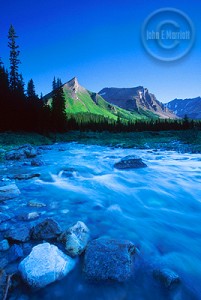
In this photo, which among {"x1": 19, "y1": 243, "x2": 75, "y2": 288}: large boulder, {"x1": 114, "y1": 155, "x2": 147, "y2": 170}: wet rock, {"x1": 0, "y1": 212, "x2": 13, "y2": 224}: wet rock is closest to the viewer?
{"x1": 19, "y1": 243, "x2": 75, "y2": 288}: large boulder

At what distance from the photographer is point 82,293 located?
373cm

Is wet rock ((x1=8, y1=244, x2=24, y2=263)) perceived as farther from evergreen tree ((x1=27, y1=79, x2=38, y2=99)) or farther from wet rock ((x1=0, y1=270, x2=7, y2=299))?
evergreen tree ((x1=27, y1=79, x2=38, y2=99))

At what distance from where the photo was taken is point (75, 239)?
15.4ft

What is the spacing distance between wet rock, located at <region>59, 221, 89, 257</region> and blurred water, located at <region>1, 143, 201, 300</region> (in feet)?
1.13

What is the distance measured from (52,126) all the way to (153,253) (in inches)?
2068

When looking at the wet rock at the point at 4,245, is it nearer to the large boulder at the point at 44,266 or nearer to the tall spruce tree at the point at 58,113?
the large boulder at the point at 44,266

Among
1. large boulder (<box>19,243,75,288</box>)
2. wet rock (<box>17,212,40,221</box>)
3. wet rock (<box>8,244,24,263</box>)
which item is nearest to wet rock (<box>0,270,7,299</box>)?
large boulder (<box>19,243,75,288</box>)

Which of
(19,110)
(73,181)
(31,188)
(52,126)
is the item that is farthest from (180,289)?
(52,126)

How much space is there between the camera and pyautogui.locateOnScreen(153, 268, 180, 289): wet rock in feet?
12.6

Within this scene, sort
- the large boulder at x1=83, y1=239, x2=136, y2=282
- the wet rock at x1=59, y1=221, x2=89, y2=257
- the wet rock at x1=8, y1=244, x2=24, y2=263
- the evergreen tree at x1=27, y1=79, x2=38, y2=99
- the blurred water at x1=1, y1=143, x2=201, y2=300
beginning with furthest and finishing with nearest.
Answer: the evergreen tree at x1=27, y1=79, x2=38, y2=99 < the wet rock at x1=59, y1=221, x2=89, y2=257 < the wet rock at x1=8, y1=244, x2=24, y2=263 < the large boulder at x1=83, y1=239, x2=136, y2=282 < the blurred water at x1=1, y1=143, x2=201, y2=300

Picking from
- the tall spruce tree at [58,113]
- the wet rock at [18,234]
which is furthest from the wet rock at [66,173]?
the tall spruce tree at [58,113]

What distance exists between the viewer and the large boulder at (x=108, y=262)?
3.88 m

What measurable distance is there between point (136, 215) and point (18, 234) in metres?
3.96

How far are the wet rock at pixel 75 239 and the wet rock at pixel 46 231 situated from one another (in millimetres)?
260
